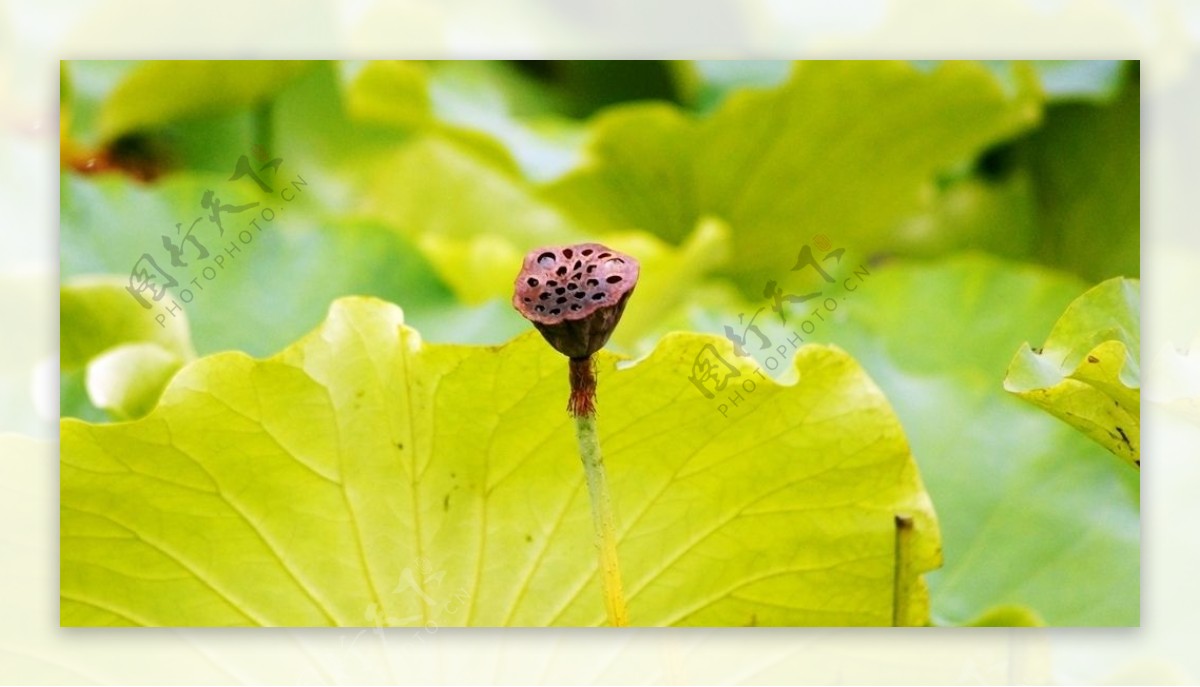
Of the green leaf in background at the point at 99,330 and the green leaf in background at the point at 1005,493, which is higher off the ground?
the green leaf in background at the point at 99,330

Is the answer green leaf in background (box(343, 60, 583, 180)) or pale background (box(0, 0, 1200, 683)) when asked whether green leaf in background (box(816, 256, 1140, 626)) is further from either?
green leaf in background (box(343, 60, 583, 180))

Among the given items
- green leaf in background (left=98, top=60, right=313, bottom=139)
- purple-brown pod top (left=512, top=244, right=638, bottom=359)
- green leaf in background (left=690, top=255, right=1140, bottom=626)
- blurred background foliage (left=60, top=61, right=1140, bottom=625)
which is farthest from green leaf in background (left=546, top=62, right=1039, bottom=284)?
purple-brown pod top (left=512, top=244, right=638, bottom=359)

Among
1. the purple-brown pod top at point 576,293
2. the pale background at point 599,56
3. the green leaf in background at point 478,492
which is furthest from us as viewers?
the pale background at point 599,56

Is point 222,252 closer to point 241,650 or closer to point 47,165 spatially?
point 47,165

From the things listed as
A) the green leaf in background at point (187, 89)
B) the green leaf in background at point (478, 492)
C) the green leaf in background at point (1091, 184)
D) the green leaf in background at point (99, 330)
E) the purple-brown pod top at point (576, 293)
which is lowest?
the green leaf in background at point (478, 492)

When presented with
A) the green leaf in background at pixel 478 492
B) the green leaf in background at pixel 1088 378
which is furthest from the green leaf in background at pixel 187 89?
the green leaf in background at pixel 1088 378

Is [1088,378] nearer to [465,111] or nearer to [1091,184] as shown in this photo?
[1091,184]

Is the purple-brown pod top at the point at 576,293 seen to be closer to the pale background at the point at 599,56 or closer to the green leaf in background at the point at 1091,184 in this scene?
the pale background at the point at 599,56

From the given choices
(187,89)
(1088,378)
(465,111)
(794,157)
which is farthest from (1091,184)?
(187,89)
